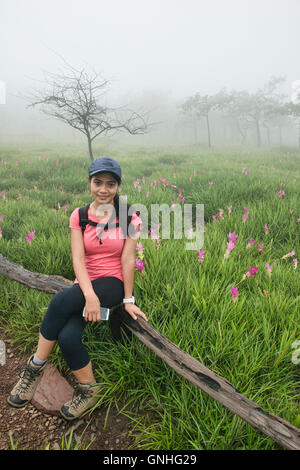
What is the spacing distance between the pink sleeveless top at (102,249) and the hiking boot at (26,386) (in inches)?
28.5

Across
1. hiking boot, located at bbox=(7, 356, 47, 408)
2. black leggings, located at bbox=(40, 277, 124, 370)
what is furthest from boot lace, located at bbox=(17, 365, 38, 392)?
black leggings, located at bbox=(40, 277, 124, 370)

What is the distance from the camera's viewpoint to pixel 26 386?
1673 mm

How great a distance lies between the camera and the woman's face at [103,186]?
1.74 m

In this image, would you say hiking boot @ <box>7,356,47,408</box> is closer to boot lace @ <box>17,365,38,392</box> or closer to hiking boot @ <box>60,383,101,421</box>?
boot lace @ <box>17,365,38,392</box>

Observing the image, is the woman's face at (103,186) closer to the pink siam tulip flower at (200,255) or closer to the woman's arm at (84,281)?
the woman's arm at (84,281)

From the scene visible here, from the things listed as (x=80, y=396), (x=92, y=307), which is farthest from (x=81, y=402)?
(x=92, y=307)

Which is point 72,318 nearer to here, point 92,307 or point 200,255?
point 92,307

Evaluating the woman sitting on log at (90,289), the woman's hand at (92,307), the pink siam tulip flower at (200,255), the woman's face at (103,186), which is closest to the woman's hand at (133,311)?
the woman sitting on log at (90,289)

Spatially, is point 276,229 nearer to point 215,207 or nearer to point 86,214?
point 215,207

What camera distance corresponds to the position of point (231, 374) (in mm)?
1452

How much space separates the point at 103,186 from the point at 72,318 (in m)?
0.94

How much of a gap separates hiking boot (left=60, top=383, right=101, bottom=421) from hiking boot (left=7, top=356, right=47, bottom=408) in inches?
11.2
